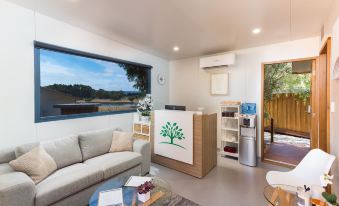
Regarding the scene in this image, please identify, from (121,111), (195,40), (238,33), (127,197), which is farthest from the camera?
(121,111)

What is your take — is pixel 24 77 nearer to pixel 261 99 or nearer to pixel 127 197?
pixel 127 197

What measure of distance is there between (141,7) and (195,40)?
5.24 feet

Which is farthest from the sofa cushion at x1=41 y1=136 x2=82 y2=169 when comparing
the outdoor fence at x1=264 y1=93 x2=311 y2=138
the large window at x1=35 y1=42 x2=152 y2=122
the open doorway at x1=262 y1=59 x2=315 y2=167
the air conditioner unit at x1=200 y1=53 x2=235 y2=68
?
the outdoor fence at x1=264 y1=93 x2=311 y2=138

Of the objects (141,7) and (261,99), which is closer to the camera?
(141,7)

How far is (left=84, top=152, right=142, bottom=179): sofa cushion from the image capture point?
2.38m

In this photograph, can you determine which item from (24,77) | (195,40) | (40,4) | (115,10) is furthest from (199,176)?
(40,4)

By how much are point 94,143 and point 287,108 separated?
22.3 feet

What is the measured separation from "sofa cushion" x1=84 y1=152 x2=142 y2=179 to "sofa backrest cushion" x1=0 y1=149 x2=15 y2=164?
90 cm

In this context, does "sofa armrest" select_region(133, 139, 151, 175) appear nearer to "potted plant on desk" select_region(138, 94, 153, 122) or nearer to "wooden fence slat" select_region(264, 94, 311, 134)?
"potted plant on desk" select_region(138, 94, 153, 122)

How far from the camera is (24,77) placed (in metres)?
2.47

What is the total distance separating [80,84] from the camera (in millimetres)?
3213

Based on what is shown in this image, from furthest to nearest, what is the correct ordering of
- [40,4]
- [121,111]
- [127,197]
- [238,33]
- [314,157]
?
[121,111]
[238,33]
[40,4]
[314,157]
[127,197]

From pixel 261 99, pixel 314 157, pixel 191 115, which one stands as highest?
pixel 261 99

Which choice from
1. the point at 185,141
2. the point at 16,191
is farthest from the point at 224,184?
the point at 16,191
